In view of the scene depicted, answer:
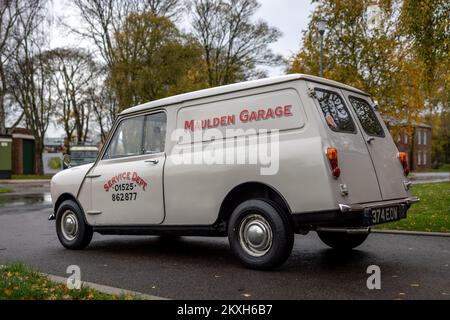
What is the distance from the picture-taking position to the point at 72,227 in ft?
25.6

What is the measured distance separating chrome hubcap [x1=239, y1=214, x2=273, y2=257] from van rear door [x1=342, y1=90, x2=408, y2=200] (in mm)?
1464

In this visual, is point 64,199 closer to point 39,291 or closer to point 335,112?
point 39,291

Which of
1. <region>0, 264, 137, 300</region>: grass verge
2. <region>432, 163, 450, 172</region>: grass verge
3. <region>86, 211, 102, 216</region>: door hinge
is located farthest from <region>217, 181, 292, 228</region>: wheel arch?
<region>432, 163, 450, 172</region>: grass verge

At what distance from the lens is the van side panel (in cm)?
527

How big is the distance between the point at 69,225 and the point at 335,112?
4492mm

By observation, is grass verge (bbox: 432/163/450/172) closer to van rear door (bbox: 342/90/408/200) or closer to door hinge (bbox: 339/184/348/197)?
van rear door (bbox: 342/90/408/200)

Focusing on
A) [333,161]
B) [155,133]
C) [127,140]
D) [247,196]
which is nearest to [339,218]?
[333,161]

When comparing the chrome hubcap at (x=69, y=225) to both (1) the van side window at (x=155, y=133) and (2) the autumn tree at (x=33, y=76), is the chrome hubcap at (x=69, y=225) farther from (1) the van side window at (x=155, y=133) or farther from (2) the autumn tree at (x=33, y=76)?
(2) the autumn tree at (x=33, y=76)

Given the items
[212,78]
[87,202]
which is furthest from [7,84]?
[87,202]

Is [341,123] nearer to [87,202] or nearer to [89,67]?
[87,202]

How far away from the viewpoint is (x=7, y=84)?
37.8 m

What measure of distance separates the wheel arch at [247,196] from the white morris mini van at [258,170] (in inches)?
0.5

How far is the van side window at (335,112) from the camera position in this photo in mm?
5680

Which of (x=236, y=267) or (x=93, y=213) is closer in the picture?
(x=236, y=267)
